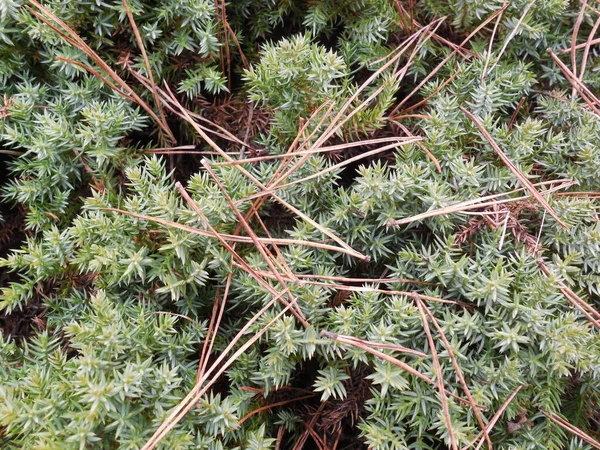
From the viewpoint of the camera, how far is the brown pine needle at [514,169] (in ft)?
6.00

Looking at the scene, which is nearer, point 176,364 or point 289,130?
point 176,364

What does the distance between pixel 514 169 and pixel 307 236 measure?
784 millimetres

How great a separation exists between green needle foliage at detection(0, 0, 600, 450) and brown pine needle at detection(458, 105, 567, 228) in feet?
0.10

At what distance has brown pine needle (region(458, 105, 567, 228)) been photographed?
6.00 ft

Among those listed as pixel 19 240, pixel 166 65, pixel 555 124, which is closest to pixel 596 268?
pixel 555 124

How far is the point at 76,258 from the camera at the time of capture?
180 cm

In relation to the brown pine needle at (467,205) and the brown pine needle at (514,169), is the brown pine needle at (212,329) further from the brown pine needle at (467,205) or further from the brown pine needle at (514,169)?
the brown pine needle at (514,169)

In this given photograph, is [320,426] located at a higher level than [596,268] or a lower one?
lower

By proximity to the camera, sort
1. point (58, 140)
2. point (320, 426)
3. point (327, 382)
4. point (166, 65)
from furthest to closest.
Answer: point (166, 65)
point (58, 140)
point (320, 426)
point (327, 382)

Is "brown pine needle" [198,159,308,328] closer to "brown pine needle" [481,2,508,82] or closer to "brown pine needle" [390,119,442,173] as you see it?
"brown pine needle" [390,119,442,173]

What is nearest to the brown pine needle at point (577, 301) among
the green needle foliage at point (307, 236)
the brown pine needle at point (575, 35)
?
the green needle foliage at point (307, 236)

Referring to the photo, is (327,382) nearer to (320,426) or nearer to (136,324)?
(320,426)

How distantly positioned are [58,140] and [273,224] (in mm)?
855

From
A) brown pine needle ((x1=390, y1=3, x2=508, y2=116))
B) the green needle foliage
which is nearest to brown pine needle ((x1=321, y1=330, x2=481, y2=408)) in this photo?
the green needle foliage
